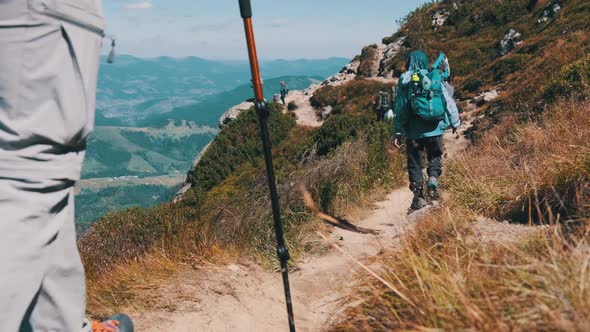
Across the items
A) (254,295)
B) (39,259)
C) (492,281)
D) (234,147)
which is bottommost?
(234,147)

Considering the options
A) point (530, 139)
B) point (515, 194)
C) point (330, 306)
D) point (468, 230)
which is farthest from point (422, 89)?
point (330, 306)

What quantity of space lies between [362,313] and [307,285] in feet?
4.97

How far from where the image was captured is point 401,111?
16.7ft

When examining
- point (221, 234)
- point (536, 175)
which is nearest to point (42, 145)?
point (221, 234)

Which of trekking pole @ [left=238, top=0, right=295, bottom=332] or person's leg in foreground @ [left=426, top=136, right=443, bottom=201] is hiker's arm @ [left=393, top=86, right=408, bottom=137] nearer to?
person's leg in foreground @ [left=426, top=136, right=443, bottom=201]

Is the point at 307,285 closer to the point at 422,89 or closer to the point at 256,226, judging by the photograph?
the point at 256,226

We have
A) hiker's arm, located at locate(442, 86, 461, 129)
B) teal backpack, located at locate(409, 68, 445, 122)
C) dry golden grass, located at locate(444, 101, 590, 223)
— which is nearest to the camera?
dry golden grass, located at locate(444, 101, 590, 223)

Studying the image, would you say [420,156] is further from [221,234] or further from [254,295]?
[254,295]

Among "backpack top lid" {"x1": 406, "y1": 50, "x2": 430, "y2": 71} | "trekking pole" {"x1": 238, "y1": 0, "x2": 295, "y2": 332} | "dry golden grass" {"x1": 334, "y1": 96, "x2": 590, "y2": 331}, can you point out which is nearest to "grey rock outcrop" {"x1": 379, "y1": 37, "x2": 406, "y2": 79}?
"backpack top lid" {"x1": 406, "y1": 50, "x2": 430, "y2": 71}

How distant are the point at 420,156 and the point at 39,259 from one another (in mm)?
4468

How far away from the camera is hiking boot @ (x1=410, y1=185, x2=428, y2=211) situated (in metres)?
5.13

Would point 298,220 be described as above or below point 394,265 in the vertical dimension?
below

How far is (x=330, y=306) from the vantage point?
320 cm

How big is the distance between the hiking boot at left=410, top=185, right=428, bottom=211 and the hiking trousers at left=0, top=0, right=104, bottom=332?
158 inches
